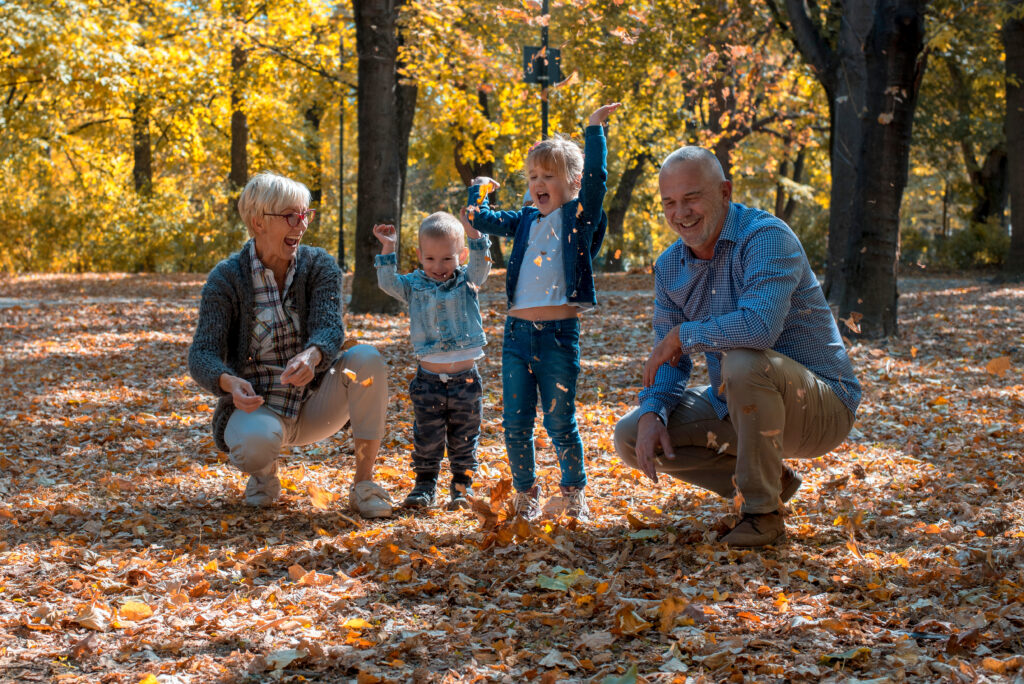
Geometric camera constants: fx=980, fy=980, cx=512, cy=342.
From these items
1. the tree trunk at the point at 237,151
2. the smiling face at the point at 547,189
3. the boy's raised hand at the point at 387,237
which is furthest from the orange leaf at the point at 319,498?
the tree trunk at the point at 237,151

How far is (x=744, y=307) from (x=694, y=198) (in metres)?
→ 0.48

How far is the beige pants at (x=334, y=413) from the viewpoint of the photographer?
4414 mm

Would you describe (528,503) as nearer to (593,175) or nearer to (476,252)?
(476,252)

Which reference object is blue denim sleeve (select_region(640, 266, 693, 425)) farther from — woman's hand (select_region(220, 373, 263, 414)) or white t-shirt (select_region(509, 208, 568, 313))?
woman's hand (select_region(220, 373, 263, 414))

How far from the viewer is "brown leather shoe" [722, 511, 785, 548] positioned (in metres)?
3.82

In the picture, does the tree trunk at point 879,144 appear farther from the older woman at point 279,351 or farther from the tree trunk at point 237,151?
the tree trunk at point 237,151

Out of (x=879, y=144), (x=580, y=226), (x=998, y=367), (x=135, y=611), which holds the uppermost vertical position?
(x=879, y=144)

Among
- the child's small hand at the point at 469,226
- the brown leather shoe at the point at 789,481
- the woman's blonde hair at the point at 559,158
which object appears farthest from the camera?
the child's small hand at the point at 469,226

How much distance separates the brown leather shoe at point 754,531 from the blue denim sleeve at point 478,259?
1653 mm

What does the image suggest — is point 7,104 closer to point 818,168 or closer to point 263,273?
point 263,273

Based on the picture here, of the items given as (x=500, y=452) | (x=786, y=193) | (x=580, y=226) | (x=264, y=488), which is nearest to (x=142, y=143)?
(x=786, y=193)

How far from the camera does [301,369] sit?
4219mm

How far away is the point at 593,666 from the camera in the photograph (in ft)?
9.23

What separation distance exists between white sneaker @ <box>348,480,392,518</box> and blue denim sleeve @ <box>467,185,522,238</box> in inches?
51.5
